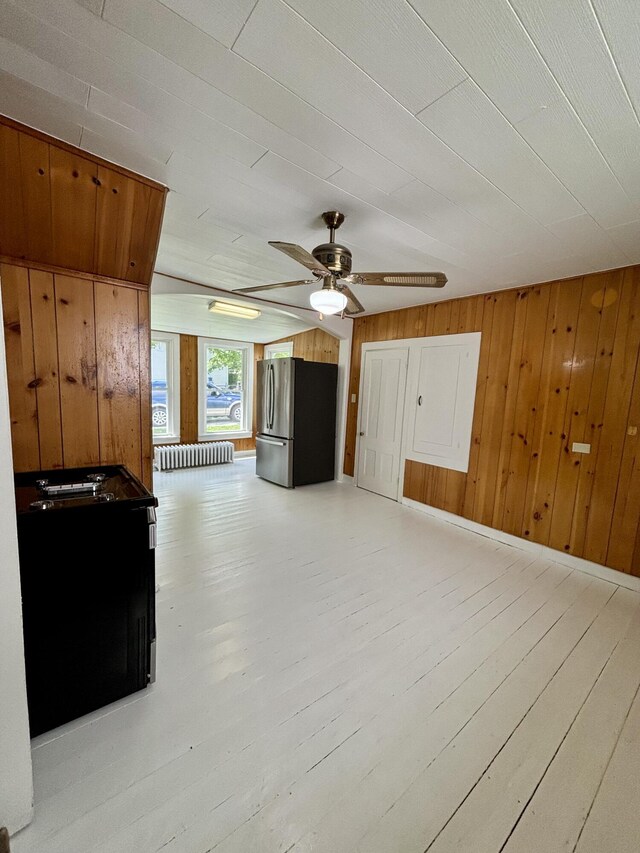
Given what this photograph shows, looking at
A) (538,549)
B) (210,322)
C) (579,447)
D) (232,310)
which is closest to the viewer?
(579,447)

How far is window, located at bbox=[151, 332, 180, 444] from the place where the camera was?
233 inches

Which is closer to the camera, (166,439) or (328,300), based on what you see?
(328,300)

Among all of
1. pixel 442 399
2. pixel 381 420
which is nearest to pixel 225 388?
pixel 381 420

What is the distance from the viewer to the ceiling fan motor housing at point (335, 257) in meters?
2.01

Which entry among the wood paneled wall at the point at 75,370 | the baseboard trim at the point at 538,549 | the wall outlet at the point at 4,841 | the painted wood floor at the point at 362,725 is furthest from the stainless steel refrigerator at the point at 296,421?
the wall outlet at the point at 4,841

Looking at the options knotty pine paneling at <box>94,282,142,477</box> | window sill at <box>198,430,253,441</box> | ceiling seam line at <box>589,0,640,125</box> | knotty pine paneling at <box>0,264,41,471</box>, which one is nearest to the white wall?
knotty pine paneling at <box>0,264,41,471</box>

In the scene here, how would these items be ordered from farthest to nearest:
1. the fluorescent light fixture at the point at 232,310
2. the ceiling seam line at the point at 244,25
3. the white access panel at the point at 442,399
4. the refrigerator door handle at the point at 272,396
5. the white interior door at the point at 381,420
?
the refrigerator door handle at the point at 272,396, the white interior door at the point at 381,420, the fluorescent light fixture at the point at 232,310, the white access panel at the point at 442,399, the ceiling seam line at the point at 244,25

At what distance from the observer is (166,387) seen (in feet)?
19.7

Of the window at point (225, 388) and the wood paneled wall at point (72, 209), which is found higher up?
the wood paneled wall at point (72, 209)

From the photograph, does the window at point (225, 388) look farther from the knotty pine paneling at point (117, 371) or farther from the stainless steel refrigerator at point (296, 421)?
the knotty pine paneling at point (117, 371)

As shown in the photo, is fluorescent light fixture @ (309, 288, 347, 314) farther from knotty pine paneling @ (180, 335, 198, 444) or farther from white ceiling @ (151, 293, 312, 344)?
knotty pine paneling @ (180, 335, 198, 444)

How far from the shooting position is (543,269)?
9.02ft

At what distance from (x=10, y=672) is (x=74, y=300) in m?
1.78

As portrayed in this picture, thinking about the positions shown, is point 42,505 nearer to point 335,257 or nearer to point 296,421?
point 335,257
